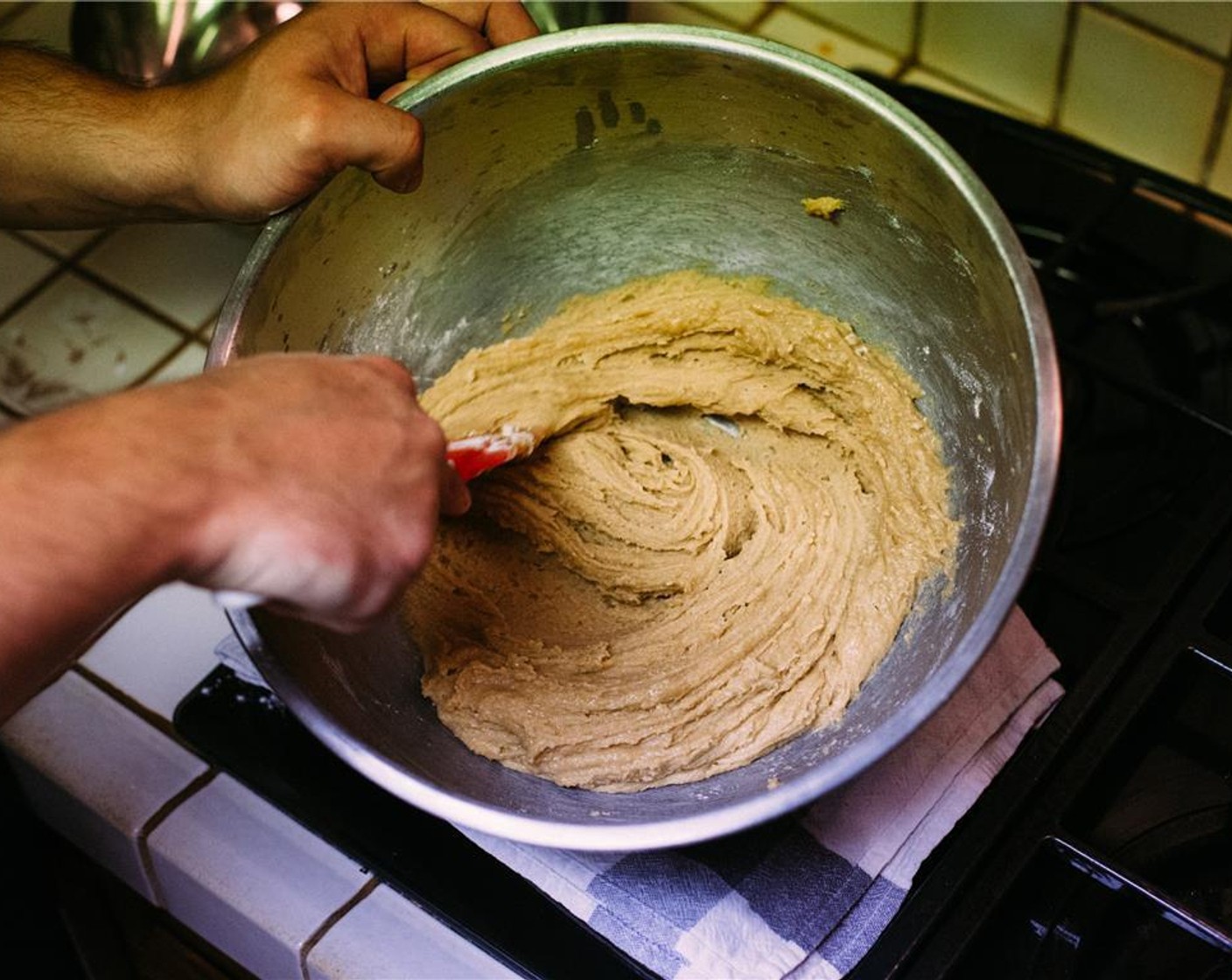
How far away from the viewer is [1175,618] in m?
0.85

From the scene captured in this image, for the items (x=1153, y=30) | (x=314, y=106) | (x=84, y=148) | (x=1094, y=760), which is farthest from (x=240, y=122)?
(x=1153, y=30)

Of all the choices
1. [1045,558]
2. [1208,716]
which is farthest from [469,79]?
[1208,716]

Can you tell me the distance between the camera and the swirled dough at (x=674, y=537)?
82cm

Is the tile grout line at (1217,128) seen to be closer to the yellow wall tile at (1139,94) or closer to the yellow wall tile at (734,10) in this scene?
the yellow wall tile at (1139,94)

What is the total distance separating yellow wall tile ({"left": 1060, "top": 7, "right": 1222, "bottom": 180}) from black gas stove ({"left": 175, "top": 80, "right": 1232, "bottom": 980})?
123 mm

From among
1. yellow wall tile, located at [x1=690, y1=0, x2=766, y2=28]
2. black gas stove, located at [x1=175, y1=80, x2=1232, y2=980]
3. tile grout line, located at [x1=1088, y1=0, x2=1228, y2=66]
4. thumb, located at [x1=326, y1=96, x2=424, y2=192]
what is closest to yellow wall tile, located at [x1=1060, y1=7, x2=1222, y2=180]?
tile grout line, located at [x1=1088, y1=0, x2=1228, y2=66]

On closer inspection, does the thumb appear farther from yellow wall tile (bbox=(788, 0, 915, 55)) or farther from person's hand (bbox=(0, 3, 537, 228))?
yellow wall tile (bbox=(788, 0, 915, 55))

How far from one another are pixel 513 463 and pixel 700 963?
359 mm

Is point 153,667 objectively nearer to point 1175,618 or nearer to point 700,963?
point 700,963

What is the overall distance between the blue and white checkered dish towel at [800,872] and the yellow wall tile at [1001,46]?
0.62 metres

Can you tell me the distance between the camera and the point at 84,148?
35.8 inches

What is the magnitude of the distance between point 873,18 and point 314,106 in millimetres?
668

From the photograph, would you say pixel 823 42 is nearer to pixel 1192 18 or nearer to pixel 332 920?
pixel 1192 18

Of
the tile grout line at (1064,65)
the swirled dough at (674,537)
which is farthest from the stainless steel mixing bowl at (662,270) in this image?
the tile grout line at (1064,65)
